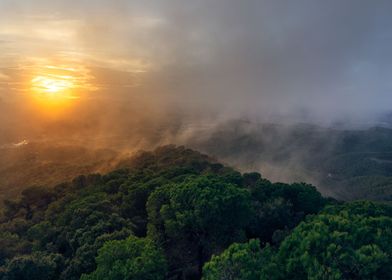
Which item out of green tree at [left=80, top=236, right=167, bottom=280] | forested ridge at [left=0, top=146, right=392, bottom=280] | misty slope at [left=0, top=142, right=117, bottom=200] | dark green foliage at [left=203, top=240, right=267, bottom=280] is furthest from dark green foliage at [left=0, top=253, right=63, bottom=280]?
misty slope at [left=0, top=142, right=117, bottom=200]

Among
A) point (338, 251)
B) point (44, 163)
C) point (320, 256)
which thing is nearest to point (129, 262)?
point (320, 256)

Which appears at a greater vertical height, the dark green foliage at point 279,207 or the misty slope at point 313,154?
the dark green foliage at point 279,207

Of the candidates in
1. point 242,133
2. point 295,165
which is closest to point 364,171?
point 295,165

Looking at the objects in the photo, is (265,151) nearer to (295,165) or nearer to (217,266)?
(295,165)

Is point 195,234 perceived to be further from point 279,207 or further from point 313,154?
point 313,154

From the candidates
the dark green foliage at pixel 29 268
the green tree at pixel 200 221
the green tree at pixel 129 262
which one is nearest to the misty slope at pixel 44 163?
the dark green foliage at pixel 29 268

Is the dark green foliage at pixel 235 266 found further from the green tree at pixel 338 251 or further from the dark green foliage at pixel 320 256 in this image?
the green tree at pixel 338 251

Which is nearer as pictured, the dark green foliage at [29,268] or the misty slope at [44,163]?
the dark green foliage at [29,268]
